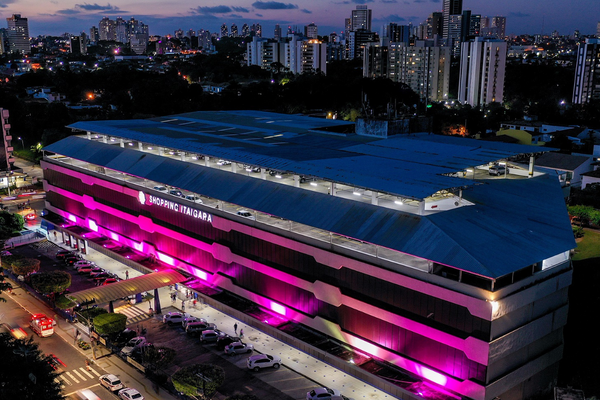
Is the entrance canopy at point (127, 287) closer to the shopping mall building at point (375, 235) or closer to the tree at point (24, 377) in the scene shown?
the shopping mall building at point (375, 235)

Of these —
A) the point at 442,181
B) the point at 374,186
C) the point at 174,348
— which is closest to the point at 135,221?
the point at 174,348

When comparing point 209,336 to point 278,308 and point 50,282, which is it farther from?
point 50,282

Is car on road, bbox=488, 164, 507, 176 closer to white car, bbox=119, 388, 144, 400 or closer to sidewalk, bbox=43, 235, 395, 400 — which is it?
sidewalk, bbox=43, 235, 395, 400

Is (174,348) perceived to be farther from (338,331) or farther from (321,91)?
(321,91)

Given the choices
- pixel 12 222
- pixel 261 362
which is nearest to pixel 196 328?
pixel 261 362

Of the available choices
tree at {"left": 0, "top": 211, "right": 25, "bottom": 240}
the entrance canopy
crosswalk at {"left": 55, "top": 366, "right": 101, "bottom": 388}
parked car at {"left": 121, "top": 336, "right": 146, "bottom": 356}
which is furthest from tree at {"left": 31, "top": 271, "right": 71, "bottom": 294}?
tree at {"left": 0, "top": 211, "right": 25, "bottom": 240}

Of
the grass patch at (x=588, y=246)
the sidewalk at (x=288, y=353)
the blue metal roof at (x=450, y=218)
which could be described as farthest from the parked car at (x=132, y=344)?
the grass patch at (x=588, y=246)
